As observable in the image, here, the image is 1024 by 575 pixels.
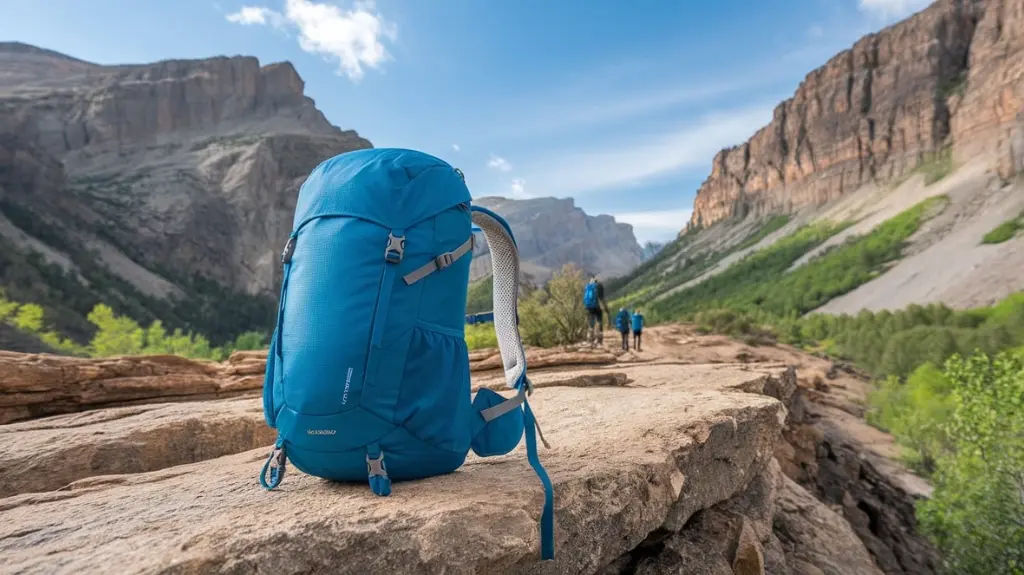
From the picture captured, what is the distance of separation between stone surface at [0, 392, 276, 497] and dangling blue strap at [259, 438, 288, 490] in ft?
6.98

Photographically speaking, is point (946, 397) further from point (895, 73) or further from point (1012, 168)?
point (895, 73)

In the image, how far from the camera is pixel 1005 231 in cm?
5662

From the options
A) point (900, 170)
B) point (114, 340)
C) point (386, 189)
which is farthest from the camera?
point (900, 170)

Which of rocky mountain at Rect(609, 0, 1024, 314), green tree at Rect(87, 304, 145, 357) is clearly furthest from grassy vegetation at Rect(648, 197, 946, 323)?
green tree at Rect(87, 304, 145, 357)

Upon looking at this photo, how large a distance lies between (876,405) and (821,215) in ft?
330

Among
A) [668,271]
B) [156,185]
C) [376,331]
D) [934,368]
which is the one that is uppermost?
[156,185]

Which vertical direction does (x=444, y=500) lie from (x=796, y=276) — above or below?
below

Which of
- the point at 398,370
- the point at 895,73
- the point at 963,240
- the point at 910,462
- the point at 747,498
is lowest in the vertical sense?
the point at 910,462

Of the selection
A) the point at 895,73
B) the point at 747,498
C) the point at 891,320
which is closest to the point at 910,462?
the point at 747,498

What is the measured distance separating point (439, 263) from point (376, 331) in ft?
1.22

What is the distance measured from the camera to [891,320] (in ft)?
133

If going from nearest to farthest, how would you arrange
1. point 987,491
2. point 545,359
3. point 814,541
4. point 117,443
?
point 117,443, point 814,541, point 545,359, point 987,491

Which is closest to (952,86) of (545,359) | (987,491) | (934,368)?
(934,368)

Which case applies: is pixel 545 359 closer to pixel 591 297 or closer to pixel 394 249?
pixel 591 297
